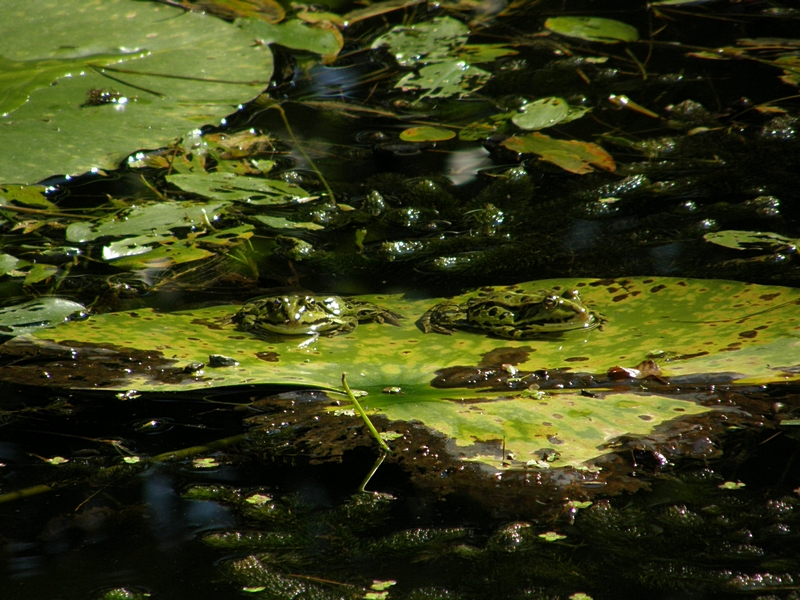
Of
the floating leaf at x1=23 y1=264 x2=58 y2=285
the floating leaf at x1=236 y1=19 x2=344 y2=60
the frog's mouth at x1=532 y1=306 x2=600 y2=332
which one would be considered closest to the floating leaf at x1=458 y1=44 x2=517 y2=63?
the floating leaf at x1=236 y1=19 x2=344 y2=60

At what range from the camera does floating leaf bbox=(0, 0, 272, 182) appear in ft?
12.6

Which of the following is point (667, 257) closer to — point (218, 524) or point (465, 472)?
point (465, 472)

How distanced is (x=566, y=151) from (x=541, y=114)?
1.47ft

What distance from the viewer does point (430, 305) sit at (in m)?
2.88

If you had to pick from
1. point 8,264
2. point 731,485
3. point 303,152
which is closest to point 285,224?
point 303,152

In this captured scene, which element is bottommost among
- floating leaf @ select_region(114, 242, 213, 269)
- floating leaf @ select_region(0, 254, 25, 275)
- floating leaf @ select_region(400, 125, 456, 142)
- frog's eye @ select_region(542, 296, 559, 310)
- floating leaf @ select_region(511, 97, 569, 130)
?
floating leaf @ select_region(114, 242, 213, 269)

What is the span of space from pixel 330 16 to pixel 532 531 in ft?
18.8

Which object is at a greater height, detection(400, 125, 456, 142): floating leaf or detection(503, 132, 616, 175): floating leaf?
detection(503, 132, 616, 175): floating leaf

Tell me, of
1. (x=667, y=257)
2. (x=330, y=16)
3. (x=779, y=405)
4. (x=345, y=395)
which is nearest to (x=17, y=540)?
(x=345, y=395)

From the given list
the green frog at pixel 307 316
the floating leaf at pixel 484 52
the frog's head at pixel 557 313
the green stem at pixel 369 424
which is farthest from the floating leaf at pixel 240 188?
the floating leaf at pixel 484 52

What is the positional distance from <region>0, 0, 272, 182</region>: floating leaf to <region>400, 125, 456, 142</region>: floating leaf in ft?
3.37

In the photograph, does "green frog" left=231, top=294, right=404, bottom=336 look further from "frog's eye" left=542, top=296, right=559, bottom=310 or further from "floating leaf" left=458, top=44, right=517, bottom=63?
"floating leaf" left=458, top=44, right=517, bottom=63

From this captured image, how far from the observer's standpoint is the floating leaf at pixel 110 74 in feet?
12.6

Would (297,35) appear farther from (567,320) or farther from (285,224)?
(567,320)
